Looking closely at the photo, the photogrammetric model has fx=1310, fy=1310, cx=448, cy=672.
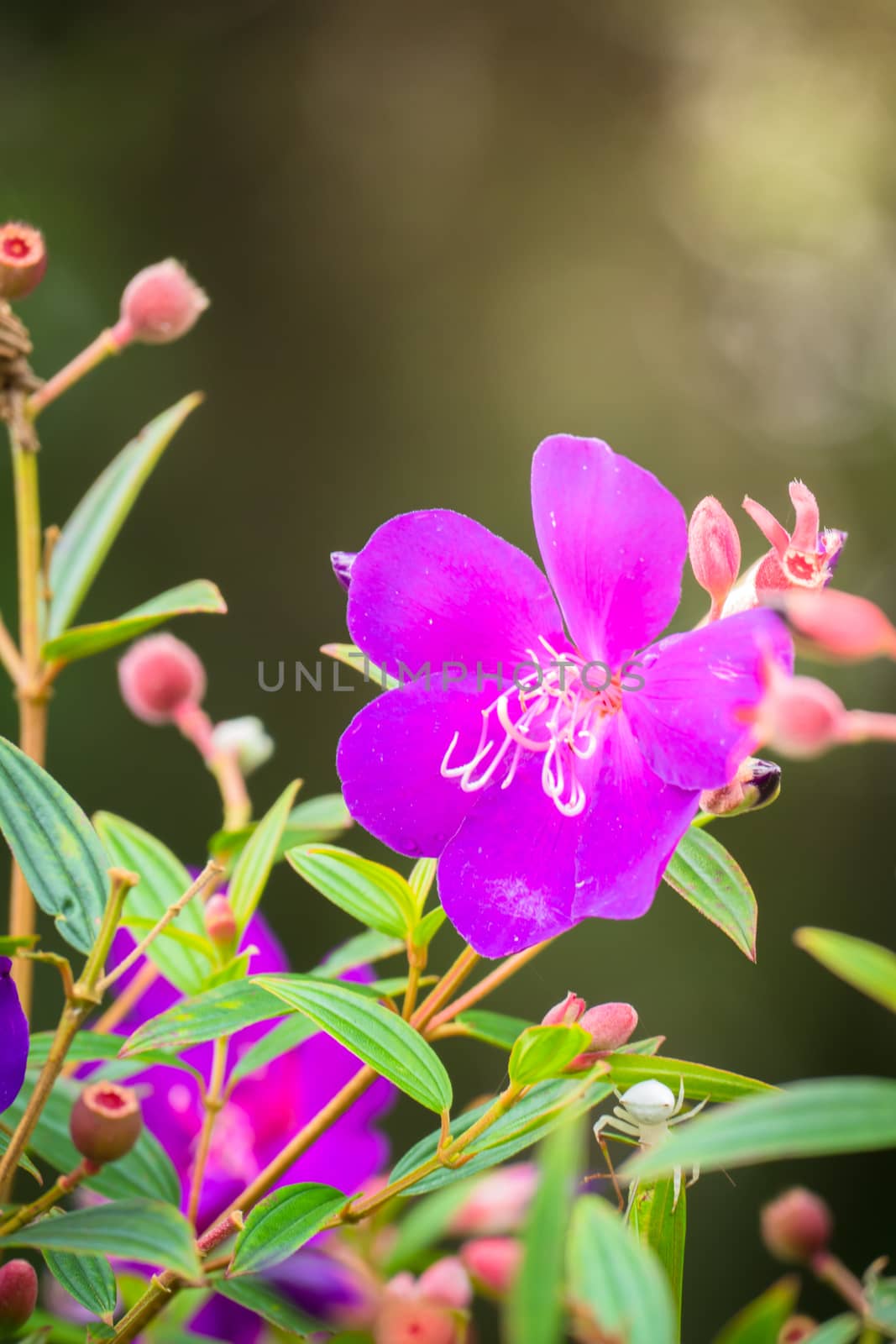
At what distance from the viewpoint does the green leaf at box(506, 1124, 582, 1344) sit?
0.72 ft

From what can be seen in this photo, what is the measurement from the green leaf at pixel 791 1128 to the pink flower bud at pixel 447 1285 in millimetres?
288

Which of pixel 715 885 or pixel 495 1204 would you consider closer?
pixel 715 885

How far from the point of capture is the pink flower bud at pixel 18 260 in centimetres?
52

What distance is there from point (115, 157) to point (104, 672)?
1.16 metres

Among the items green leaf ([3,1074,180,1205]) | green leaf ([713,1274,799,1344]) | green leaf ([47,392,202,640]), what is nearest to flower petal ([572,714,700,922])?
green leaf ([713,1274,799,1344])

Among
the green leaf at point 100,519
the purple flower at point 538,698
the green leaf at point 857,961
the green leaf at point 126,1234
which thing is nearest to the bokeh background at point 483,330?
the green leaf at point 100,519

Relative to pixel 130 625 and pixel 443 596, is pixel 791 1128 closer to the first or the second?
pixel 443 596

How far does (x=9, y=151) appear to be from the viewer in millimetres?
2535

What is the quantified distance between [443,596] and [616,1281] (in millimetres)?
254

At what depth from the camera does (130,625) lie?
0.55 m

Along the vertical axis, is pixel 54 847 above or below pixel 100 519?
below

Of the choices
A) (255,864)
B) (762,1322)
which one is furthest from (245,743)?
(762,1322)

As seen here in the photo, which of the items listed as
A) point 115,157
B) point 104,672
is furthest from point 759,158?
point 104,672

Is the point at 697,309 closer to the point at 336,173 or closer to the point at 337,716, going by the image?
the point at 336,173
